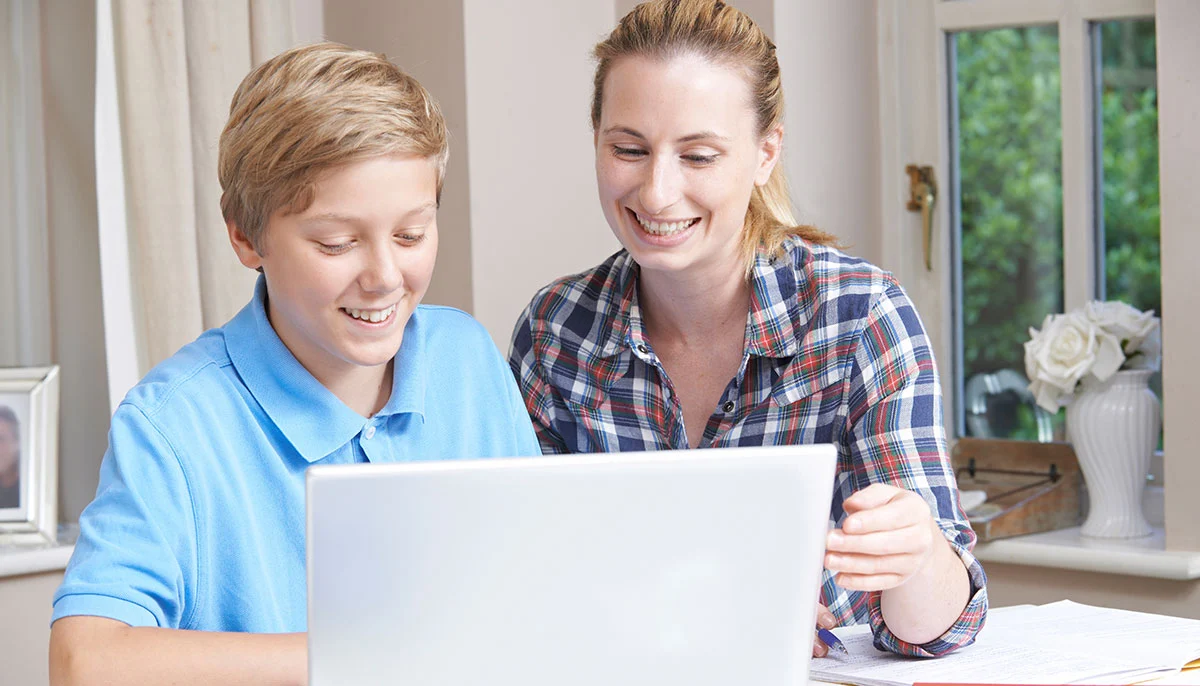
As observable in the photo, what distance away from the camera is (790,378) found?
4.74 ft

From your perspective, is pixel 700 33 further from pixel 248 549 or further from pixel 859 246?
pixel 859 246

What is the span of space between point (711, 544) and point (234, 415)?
478 millimetres

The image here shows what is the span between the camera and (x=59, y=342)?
7.89ft

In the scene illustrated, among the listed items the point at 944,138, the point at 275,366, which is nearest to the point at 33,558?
the point at 275,366

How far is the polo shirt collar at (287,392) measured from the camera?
3.50 feet

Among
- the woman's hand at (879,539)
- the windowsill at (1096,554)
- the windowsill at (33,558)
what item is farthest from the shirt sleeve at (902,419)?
the windowsill at (33,558)

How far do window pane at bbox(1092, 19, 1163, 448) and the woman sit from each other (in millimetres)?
1159

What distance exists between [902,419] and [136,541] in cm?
76

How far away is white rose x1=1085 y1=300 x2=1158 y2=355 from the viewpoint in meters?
2.30

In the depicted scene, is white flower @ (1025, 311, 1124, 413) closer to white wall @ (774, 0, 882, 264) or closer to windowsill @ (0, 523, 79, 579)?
white wall @ (774, 0, 882, 264)

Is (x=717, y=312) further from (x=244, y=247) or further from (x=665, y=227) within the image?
(x=244, y=247)

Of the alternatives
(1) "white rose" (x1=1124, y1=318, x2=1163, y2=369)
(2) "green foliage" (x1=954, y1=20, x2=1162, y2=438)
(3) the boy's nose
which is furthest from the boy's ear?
(2) "green foliage" (x1=954, y1=20, x2=1162, y2=438)

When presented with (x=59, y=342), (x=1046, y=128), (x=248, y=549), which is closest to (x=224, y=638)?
(x=248, y=549)

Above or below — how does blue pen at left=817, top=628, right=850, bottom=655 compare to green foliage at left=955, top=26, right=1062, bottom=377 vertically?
below
